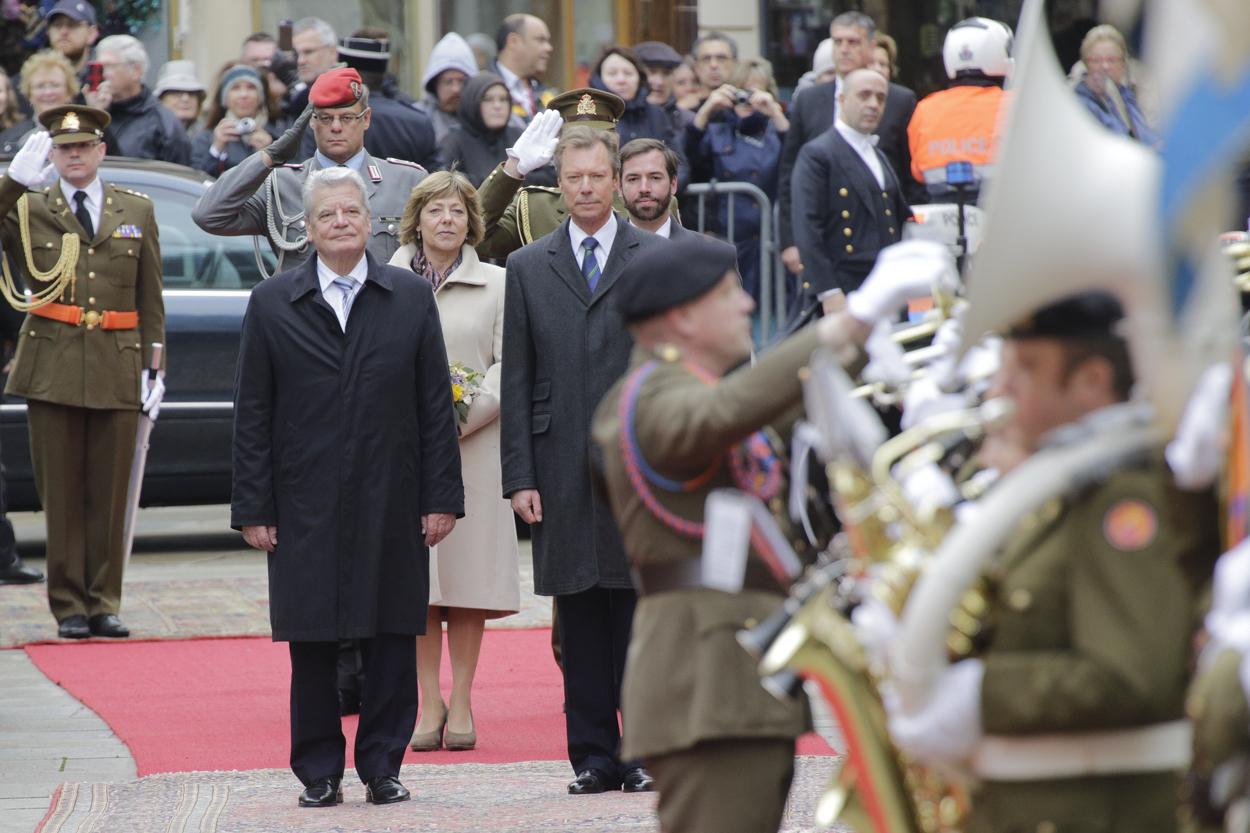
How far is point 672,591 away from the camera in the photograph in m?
4.19

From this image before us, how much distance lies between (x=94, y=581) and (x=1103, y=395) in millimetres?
7157

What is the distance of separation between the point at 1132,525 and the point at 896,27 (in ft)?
47.2

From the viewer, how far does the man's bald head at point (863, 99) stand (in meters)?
10.8

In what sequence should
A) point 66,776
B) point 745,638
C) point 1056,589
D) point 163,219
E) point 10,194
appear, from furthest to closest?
point 163,219 < point 10,194 < point 66,776 < point 745,638 < point 1056,589

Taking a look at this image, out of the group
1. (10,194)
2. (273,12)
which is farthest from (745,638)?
(273,12)

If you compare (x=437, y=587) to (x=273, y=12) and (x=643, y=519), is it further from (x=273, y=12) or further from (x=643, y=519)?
(x=273, y=12)

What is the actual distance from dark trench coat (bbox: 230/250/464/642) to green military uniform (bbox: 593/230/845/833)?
2.54m

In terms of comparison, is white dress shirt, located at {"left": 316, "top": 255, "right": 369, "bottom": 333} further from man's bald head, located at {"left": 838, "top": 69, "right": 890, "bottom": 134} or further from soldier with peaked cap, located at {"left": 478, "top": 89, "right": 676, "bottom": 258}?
man's bald head, located at {"left": 838, "top": 69, "right": 890, "bottom": 134}

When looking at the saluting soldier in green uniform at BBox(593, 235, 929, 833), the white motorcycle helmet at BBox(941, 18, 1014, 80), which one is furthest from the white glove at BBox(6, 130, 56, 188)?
the saluting soldier in green uniform at BBox(593, 235, 929, 833)

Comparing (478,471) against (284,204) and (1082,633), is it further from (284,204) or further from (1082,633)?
(1082,633)

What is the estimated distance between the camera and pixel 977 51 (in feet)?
31.8

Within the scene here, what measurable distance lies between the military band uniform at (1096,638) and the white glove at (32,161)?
21.4 ft

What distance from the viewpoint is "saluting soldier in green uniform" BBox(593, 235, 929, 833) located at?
4059mm

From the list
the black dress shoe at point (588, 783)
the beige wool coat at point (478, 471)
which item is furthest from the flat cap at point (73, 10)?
the black dress shoe at point (588, 783)
